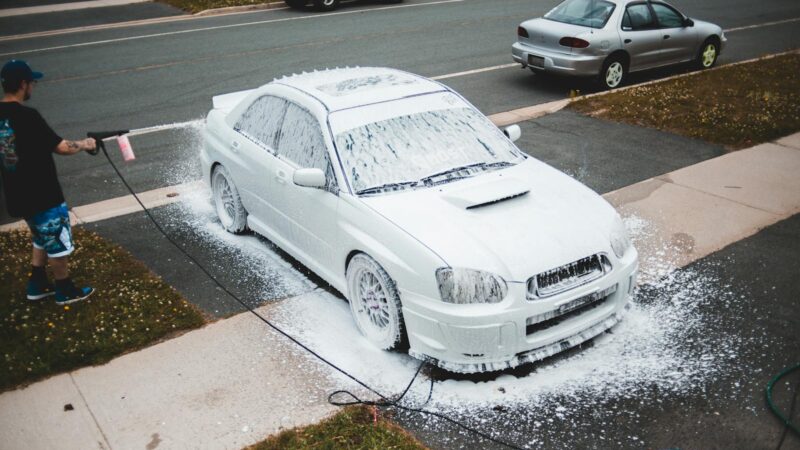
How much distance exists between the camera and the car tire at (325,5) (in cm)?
2045

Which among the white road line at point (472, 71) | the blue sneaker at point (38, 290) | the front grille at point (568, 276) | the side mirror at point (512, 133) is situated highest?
the side mirror at point (512, 133)

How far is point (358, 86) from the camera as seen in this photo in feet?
19.8

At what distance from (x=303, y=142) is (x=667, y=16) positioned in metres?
9.22

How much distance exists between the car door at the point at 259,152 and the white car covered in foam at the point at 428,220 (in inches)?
0.7

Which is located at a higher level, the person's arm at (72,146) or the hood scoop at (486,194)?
the person's arm at (72,146)

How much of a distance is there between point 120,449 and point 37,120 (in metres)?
2.56

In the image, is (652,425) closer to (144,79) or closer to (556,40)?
(556,40)

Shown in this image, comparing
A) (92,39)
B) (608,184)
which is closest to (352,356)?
(608,184)

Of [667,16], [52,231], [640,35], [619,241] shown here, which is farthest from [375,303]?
[667,16]

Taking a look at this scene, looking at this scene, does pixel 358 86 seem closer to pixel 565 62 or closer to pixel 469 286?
pixel 469 286

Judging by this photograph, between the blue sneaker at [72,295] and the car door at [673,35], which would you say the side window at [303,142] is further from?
the car door at [673,35]

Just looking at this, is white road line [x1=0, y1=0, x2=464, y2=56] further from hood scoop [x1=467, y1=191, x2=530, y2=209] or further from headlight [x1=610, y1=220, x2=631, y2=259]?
headlight [x1=610, y1=220, x2=631, y2=259]

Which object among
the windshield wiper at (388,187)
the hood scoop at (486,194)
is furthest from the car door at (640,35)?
the windshield wiper at (388,187)

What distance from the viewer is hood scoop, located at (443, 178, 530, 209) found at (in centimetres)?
496
